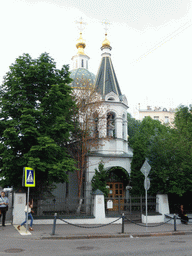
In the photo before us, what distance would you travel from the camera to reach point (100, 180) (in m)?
21.3

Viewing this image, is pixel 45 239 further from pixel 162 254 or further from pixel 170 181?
pixel 170 181

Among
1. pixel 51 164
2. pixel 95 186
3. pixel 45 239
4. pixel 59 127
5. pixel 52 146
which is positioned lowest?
pixel 45 239

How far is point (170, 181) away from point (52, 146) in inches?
326

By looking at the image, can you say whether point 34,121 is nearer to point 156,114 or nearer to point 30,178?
point 30,178

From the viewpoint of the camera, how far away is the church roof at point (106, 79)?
2456 cm

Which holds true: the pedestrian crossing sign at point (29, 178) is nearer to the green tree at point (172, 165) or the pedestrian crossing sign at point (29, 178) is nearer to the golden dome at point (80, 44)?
the green tree at point (172, 165)

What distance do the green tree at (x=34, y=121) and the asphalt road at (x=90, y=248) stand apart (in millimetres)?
4794

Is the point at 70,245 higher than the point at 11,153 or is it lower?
lower

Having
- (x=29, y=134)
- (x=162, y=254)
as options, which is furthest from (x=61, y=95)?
(x=162, y=254)

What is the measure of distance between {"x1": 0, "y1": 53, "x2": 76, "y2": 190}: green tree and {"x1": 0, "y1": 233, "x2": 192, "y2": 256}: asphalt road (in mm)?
4794

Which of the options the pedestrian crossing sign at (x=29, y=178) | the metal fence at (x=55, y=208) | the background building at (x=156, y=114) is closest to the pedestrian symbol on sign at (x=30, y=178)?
the pedestrian crossing sign at (x=29, y=178)

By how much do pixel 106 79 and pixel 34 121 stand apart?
11.3 meters

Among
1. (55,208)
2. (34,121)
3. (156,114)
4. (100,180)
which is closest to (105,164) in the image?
(100,180)

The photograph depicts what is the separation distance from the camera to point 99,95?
22.8 meters
